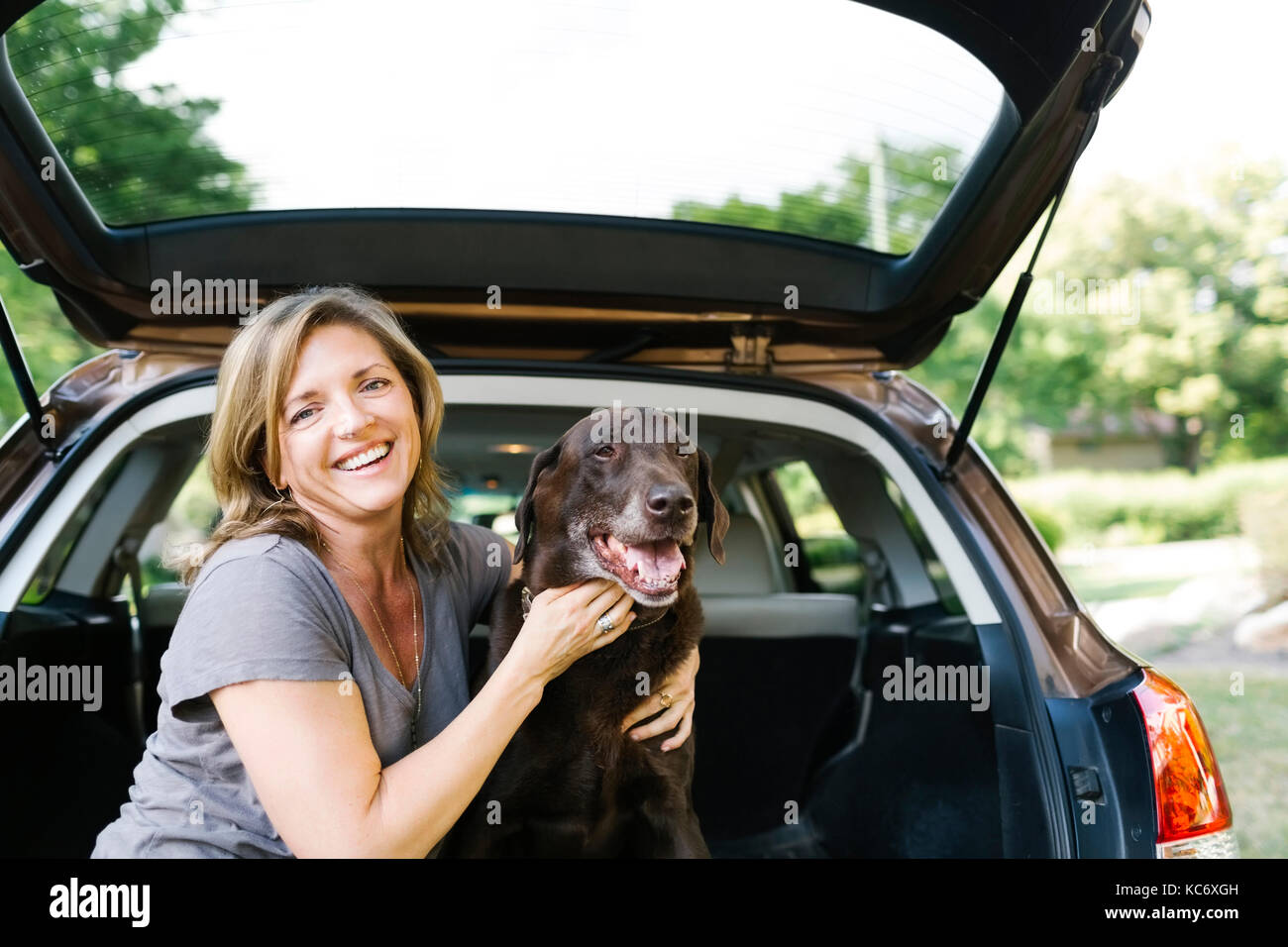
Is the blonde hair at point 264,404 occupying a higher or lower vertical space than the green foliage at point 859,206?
lower

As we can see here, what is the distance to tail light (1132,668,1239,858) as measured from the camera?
1544 millimetres

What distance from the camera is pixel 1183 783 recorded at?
5.15 feet

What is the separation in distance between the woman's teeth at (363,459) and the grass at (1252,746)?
3.80m

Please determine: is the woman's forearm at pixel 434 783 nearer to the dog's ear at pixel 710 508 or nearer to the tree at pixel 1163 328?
the dog's ear at pixel 710 508

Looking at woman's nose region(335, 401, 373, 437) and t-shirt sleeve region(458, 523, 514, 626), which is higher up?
woman's nose region(335, 401, 373, 437)

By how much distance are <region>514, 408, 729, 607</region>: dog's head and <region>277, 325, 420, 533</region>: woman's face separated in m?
0.51

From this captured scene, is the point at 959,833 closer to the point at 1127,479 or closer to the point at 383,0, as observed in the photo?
the point at 383,0

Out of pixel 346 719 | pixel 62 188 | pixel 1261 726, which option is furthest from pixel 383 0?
pixel 1261 726

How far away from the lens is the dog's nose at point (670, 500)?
6.55 ft

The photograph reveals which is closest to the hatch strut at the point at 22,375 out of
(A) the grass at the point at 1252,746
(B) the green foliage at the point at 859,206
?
(B) the green foliage at the point at 859,206

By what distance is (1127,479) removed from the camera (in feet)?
56.6

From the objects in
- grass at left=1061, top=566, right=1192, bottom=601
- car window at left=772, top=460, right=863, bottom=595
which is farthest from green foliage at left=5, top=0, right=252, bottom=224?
grass at left=1061, top=566, right=1192, bottom=601

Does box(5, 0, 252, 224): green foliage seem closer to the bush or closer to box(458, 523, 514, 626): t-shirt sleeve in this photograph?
box(458, 523, 514, 626): t-shirt sleeve
